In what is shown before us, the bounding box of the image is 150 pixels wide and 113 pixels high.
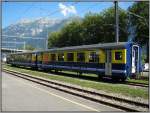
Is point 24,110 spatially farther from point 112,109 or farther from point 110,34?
point 110,34

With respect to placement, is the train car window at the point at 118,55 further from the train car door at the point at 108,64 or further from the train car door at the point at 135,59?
the train car door at the point at 135,59

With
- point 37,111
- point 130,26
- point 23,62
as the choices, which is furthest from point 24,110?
point 130,26

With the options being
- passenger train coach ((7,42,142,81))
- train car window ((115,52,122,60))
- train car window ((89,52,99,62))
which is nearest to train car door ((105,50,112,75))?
passenger train coach ((7,42,142,81))

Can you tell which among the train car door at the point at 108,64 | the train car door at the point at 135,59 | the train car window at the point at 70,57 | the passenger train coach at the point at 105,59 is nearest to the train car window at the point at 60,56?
the passenger train coach at the point at 105,59

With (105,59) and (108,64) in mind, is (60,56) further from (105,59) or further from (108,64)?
(108,64)

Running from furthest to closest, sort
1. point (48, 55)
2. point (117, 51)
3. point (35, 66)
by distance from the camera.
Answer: point (35, 66)
point (48, 55)
point (117, 51)

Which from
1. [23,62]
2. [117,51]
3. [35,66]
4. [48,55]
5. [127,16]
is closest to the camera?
[117,51]

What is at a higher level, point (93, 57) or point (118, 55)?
point (118, 55)

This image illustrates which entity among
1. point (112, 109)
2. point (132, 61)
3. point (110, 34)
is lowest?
point (112, 109)

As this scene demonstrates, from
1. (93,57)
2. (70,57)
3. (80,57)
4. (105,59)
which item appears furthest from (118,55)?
(70,57)

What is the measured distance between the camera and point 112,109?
47.5 ft

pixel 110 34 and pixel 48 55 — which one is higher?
pixel 110 34

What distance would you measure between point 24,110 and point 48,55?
32904 millimetres

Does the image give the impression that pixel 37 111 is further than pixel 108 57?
No
